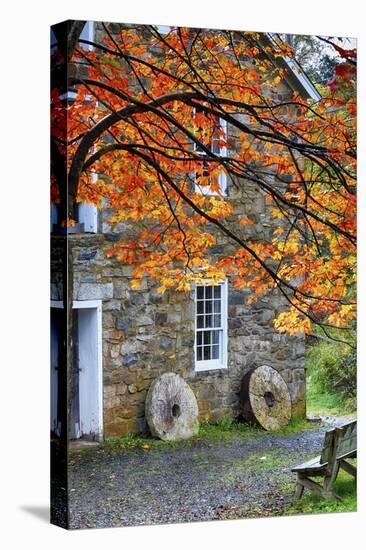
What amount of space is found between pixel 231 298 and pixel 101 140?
69.3 inches

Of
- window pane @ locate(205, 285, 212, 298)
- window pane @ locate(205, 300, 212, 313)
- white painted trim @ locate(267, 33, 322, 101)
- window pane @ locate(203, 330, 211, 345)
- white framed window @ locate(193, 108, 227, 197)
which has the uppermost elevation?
white painted trim @ locate(267, 33, 322, 101)

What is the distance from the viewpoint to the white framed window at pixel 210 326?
957 centimetres

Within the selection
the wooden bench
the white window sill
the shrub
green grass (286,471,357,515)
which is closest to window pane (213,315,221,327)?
the white window sill

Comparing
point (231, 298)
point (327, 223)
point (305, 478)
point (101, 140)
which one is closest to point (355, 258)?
point (327, 223)

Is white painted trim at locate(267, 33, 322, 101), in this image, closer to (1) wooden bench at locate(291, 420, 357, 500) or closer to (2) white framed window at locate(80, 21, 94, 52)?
(2) white framed window at locate(80, 21, 94, 52)

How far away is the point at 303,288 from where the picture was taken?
32.5 feet

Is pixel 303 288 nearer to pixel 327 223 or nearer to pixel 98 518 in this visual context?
pixel 327 223

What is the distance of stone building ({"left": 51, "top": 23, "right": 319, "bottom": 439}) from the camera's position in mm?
8875

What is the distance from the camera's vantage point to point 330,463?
32.4 feet

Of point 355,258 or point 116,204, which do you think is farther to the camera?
point 355,258

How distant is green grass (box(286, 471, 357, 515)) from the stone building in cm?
70

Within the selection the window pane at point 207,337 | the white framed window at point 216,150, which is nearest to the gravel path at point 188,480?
the window pane at point 207,337

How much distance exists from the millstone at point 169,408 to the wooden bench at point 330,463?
3.46 feet

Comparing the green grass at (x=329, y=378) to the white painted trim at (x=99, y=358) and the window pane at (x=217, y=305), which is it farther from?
the white painted trim at (x=99, y=358)
